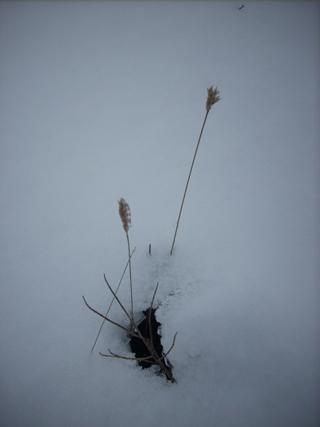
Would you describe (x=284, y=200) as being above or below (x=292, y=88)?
below

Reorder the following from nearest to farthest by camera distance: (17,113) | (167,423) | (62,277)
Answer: (167,423)
(62,277)
(17,113)

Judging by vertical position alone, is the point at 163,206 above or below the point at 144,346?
above

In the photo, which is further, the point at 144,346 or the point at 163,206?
the point at 163,206

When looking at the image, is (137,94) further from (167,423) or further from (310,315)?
(167,423)

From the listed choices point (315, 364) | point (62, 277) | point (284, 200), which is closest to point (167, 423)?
point (315, 364)

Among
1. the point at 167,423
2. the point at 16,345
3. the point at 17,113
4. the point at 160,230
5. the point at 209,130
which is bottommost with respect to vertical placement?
the point at 167,423

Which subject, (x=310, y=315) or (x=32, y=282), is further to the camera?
(x=32, y=282)

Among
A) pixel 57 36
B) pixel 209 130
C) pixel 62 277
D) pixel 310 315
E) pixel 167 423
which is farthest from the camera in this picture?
pixel 57 36
